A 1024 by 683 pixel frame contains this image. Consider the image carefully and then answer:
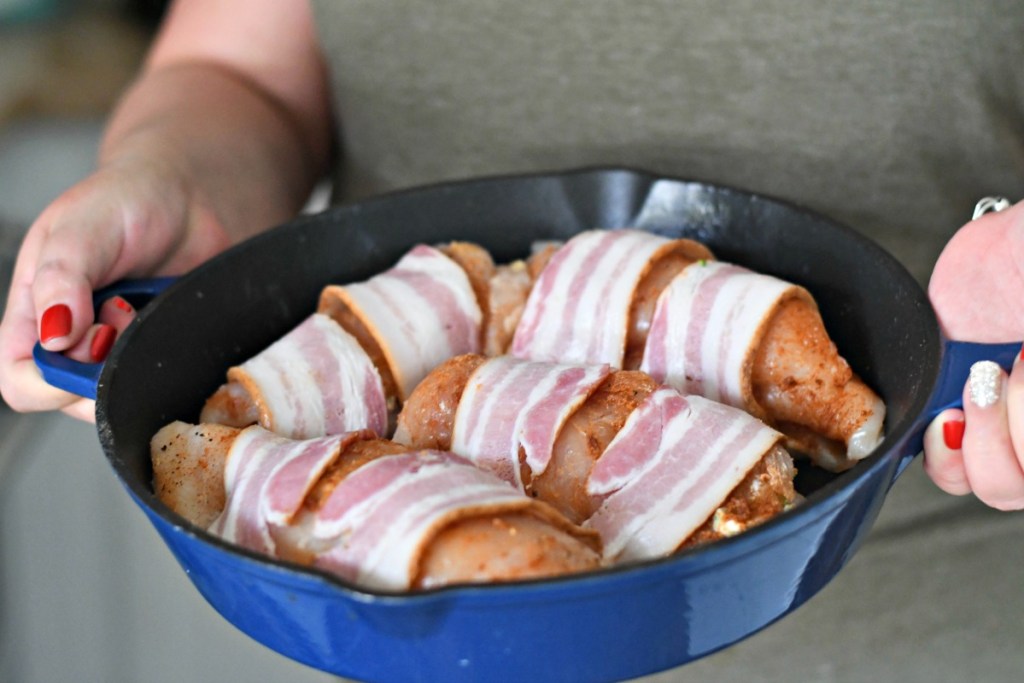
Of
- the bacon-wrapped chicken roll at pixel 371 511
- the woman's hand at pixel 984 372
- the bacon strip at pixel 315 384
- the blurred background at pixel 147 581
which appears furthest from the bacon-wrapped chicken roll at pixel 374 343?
the blurred background at pixel 147 581

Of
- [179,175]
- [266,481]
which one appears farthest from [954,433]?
[179,175]

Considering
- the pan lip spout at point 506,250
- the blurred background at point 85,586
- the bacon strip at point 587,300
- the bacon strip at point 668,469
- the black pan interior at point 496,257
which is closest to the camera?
the pan lip spout at point 506,250

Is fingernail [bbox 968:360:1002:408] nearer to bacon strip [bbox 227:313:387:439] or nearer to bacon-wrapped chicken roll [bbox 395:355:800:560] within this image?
bacon-wrapped chicken roll [bbox 395:355:800:560]

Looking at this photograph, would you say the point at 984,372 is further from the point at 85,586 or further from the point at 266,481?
the point at 85,586

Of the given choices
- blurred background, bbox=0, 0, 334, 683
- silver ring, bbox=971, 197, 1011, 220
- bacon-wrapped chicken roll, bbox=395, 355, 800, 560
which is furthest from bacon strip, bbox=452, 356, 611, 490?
blurred background, bbox=0, 0, 334, 683

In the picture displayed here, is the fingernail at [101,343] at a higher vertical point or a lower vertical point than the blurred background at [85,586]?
higher

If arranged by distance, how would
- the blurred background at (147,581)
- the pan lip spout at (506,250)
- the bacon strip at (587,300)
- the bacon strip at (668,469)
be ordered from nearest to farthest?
the pan lip spout at (506,250) → the bacon strip at (668,469) → the bacon strip at (587,300) → the blurred background at (147,581)

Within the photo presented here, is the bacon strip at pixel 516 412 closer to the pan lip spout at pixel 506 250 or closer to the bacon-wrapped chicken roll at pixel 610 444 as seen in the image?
the bacon-wrapped chicken roll at pixel 610 444
